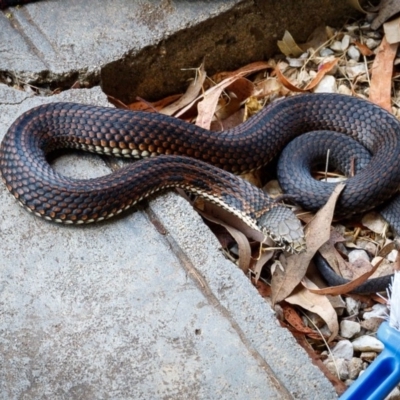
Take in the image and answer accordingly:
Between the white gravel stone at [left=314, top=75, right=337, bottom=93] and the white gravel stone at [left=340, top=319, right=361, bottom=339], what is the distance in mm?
1967

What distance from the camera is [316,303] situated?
4.41 meters

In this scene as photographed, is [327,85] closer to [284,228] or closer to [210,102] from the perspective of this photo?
[210,102]

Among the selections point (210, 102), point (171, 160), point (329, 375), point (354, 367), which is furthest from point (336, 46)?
point (329, 375)

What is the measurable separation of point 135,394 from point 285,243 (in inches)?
52.1

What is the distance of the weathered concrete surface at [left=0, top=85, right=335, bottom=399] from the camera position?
3734 millimetres

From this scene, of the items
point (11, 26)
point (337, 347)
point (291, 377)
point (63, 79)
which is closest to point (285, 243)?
point (337, 347)

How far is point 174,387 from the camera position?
147 inches

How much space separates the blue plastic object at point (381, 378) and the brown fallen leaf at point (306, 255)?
0.93m

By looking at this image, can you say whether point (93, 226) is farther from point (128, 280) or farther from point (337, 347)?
point (337, 347)

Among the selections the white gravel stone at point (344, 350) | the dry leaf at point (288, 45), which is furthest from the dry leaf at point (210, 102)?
the white gravel stone at point (344, 350)

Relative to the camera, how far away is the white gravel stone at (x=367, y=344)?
13.9 ft

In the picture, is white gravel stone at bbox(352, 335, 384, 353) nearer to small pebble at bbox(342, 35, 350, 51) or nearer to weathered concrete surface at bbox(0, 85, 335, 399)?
weathered concrete surface at bbox(0, 85, 335, 399)

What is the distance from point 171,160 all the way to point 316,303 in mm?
1217

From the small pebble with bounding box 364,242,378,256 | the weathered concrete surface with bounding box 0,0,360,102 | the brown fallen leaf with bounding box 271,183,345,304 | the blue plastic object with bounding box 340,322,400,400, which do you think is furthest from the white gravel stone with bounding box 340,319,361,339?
the weathered concrete surface with bounding box 0,0,360,102
